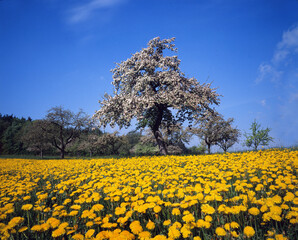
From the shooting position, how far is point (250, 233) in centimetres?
189

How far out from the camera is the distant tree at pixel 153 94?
1517 centimetres

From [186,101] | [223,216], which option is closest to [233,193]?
[223,216]

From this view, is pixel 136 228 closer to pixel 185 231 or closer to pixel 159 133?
pixel 185 231

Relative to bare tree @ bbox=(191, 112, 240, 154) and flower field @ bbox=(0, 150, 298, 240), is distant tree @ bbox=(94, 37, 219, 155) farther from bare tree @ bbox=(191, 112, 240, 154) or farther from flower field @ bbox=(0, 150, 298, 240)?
bare tree @ bbox=(191, 112, 240, 154)

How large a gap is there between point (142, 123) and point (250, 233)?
16163 mm

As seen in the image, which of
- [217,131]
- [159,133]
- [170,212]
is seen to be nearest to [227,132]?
[217,131]

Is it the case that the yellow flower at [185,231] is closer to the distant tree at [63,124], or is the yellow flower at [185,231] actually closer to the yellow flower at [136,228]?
the yellow flower at [136,228]

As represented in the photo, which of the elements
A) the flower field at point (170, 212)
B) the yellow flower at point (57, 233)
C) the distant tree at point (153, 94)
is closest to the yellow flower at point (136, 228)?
the flower field at point (170, 212)

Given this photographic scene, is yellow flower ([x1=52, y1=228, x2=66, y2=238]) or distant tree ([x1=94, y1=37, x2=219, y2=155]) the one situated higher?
distant tree ([x1=94, y1=37, x2=219, y2=155])

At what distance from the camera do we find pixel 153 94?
16.0 m

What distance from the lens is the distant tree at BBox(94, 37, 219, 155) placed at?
49.8 feet

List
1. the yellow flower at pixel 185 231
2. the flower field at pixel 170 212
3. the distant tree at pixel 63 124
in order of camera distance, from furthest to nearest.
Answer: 1. the distant tree at pixel 63 124
2. the flower field at pixel 170 212
3. the yellow flower at pixel 185 231

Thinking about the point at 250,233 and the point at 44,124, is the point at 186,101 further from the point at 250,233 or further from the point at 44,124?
the point at 44,124

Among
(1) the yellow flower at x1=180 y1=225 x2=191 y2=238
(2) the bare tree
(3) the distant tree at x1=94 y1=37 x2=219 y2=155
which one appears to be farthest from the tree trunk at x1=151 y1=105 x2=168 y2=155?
(2) the bare tree
